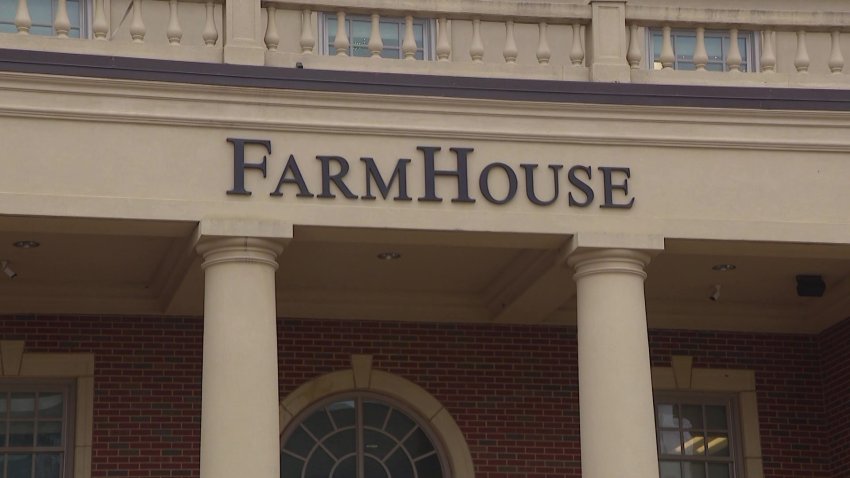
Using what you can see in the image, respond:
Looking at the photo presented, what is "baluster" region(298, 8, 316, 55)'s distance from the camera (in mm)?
15828

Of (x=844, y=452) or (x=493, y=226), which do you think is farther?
(x=844, y=452)

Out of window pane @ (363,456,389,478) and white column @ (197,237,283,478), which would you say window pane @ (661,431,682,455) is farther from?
white column @ (197,237,283,478)

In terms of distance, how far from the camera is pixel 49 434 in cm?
1805

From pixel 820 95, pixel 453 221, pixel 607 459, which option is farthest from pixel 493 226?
pixel 820 95

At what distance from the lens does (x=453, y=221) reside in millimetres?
15398

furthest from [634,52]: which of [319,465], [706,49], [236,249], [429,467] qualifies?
[319,465]

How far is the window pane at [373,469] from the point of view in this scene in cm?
1859

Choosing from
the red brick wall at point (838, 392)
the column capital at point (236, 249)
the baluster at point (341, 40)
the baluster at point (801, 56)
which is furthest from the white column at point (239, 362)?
the red brick wall at point (838, 392)

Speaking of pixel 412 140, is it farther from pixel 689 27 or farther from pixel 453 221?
pixel 689 27

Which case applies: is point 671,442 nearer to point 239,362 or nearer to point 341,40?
point 341,40

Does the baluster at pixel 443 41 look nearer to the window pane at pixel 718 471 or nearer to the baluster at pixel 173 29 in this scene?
the baluster at pixel 173 29

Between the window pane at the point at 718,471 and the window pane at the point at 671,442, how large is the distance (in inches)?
15.8

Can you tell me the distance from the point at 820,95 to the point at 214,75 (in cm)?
574

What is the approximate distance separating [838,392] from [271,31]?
314 inches
